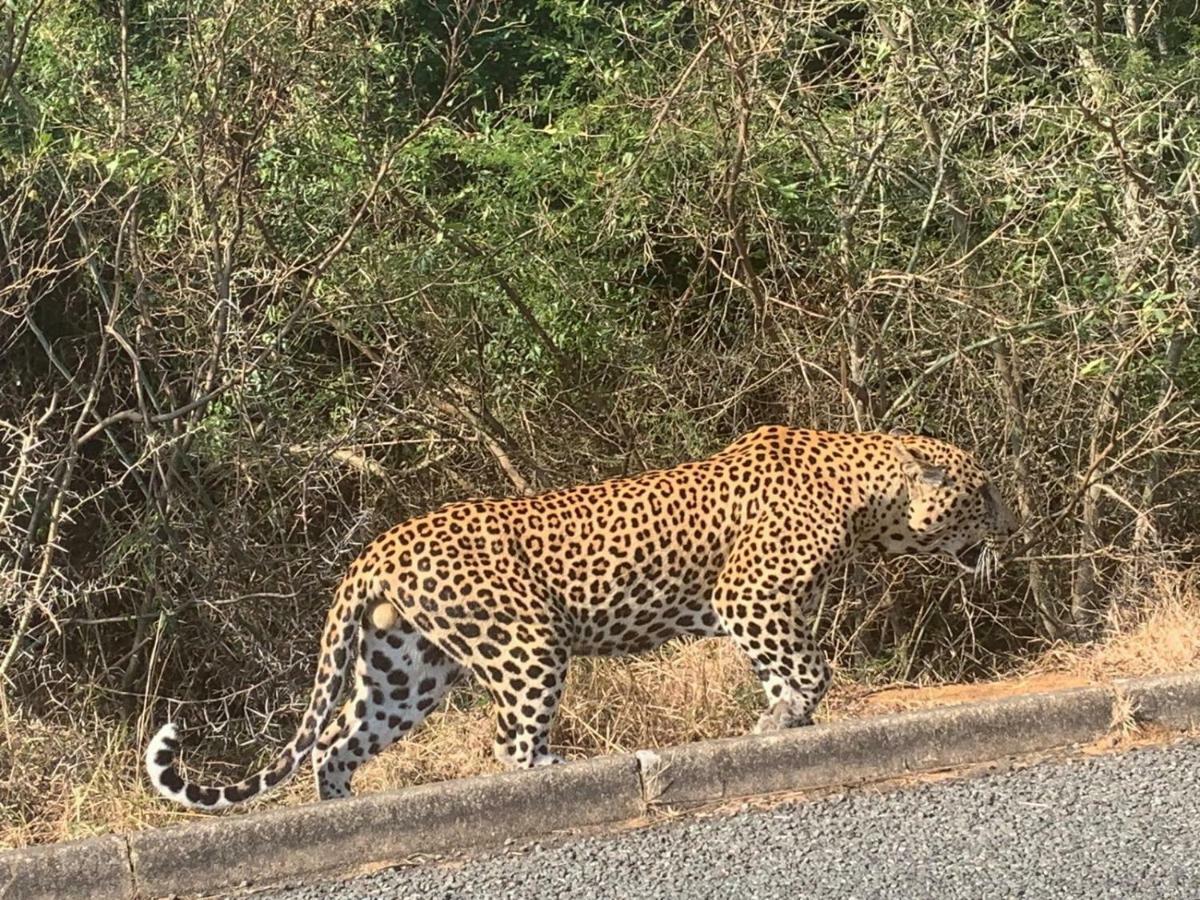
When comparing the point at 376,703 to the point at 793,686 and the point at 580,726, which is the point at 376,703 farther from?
the point at 793,686

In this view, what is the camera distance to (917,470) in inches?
248

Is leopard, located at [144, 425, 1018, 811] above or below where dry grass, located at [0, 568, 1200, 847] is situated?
above

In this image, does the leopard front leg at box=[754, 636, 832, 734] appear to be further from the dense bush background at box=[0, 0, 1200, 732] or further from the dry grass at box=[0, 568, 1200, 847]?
the dense bush background at box=[0, 0, 1200, 732]

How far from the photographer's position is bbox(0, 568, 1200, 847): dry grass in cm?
609

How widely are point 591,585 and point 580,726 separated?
40.3 inches

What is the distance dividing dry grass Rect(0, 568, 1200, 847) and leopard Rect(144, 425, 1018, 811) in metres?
0.56

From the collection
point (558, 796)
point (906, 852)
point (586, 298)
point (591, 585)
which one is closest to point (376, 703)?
point (591, 585)

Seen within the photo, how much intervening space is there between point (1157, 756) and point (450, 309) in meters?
4.78

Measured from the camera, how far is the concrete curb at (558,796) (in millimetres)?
4695

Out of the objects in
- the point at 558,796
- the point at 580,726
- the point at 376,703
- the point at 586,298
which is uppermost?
the point at 586,298

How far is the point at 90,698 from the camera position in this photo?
7547mm

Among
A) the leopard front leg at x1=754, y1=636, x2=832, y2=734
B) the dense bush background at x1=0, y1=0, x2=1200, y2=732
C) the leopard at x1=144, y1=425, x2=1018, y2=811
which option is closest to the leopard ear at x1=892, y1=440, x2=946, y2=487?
the leopard at x1=144, y1=425, x2=1018, y2=811

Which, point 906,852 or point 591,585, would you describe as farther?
point 591,585

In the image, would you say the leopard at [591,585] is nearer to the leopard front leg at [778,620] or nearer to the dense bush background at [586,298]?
the leopard front leg at [778,620]
